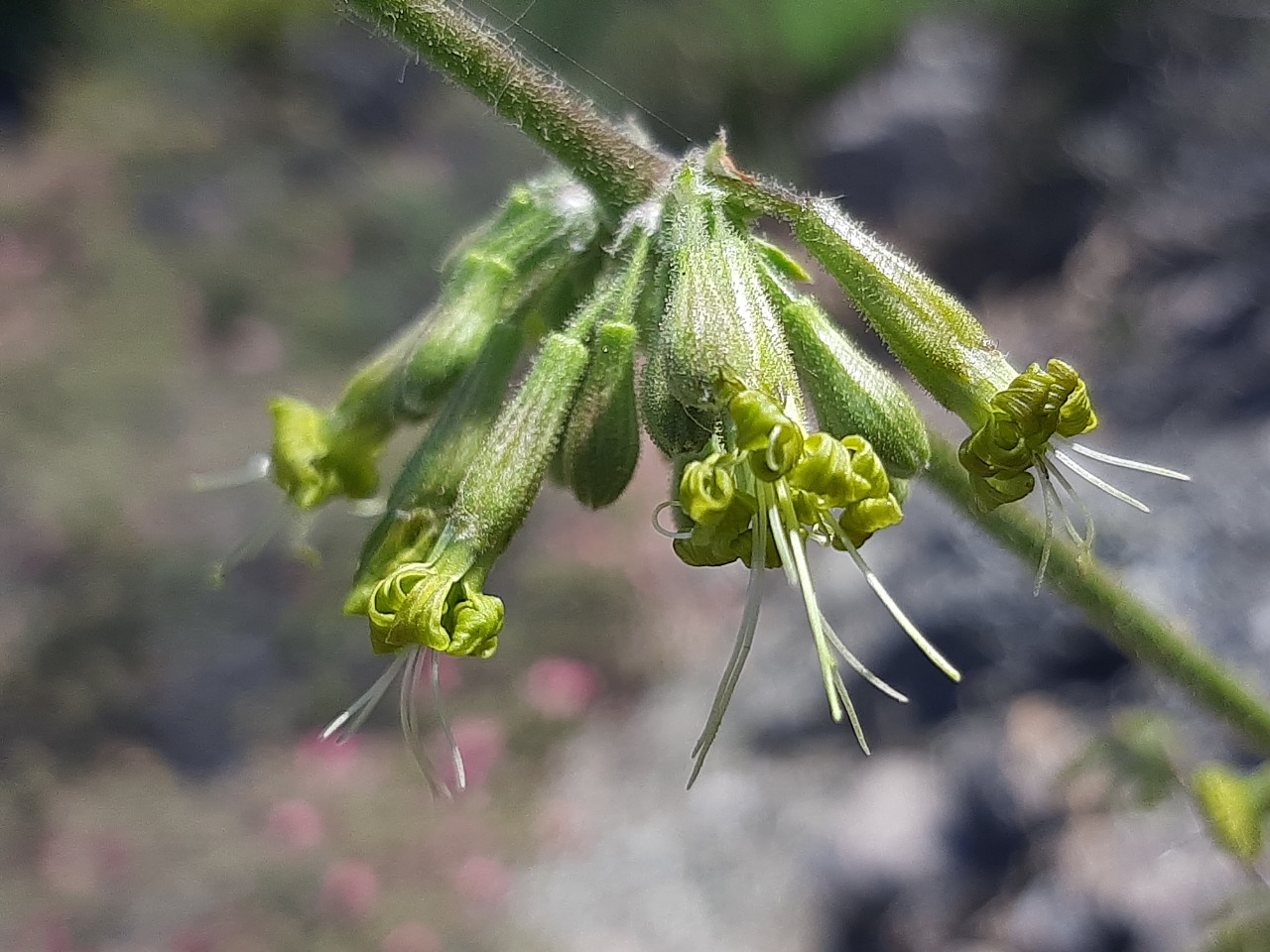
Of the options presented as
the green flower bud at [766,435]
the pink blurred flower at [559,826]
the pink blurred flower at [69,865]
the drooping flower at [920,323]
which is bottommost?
the pink blurred flower at [69,865]

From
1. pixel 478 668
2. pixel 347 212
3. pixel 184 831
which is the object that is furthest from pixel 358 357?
pixel 184 831

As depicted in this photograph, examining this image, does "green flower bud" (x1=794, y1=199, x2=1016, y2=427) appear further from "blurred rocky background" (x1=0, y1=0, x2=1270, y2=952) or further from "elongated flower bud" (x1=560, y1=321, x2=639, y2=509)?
"blurred rocky background" (x1=0, y1=0, x2=1270, y2=952)

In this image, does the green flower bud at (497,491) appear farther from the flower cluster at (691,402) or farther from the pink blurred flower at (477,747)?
the pink blurred flower at (477,747)

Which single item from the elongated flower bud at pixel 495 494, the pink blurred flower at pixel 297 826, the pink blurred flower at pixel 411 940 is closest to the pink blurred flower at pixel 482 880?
the pink blurred flower at pixel 411 940

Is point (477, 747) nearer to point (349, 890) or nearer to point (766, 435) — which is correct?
point (349, 890)

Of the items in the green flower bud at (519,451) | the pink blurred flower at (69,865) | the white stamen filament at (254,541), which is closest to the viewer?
the green flower bud at (519,451)

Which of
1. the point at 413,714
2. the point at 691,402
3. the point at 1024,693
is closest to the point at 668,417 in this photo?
the point at 691,402

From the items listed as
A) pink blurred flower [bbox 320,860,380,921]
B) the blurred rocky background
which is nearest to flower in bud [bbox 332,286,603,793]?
the blurred rocky background
